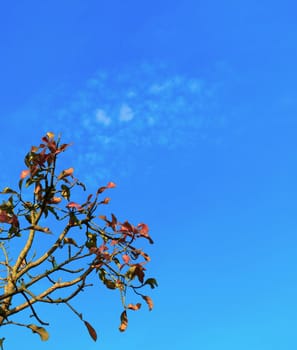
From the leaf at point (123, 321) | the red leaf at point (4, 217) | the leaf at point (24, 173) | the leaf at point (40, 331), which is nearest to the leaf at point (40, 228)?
the red leaf at point (4, 217)

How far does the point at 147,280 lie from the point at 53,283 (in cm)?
85

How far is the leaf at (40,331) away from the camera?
4.84 meters

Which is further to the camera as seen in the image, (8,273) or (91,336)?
(8,273)

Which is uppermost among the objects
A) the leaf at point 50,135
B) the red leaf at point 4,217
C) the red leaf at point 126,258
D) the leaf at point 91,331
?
the leaf at point 50,135

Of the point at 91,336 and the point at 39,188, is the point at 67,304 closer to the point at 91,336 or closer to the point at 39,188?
the point at 91,336

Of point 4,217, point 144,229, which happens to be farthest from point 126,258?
point 4,217

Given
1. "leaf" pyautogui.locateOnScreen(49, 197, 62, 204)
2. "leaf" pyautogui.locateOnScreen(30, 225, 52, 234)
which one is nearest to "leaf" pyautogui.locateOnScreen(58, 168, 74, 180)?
"leaf" pyautogui.locateOnScreen(49, 197, 62, 204)

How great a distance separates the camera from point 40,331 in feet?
15.9

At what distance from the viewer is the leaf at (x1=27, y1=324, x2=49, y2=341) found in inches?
191

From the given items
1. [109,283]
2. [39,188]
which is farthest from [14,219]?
[109,283]

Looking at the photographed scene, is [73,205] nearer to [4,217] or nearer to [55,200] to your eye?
[55,200]

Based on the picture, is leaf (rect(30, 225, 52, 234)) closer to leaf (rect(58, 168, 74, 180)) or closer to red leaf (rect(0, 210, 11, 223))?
red leaf (rect(0, 210, 11, 223))

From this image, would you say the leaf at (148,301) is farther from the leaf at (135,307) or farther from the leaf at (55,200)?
the leaf at (55,200)

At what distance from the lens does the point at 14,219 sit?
5117mm
